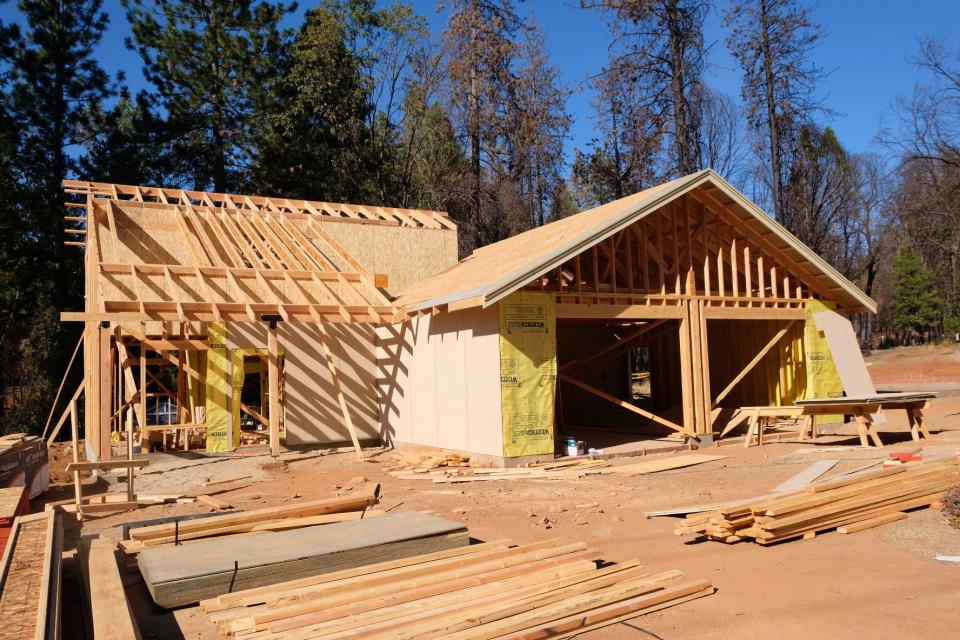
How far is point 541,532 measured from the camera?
27.1ft

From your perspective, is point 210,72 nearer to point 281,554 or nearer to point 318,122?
point 318,122

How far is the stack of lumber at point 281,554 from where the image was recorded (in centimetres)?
586

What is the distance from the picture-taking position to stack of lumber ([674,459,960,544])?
23.5ft

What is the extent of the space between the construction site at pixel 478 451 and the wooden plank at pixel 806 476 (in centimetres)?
8

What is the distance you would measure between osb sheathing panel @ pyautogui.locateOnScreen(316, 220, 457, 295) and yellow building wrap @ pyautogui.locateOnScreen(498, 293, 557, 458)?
7.01 metres

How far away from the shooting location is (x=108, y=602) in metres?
5.13

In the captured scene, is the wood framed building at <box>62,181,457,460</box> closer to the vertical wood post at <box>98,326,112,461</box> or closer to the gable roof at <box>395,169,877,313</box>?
the vertical wood post at <box>98,326,112,461</box>

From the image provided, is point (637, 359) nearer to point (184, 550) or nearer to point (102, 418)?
point (102, 418)

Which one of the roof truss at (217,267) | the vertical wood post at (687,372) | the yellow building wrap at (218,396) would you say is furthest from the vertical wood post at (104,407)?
the vertical wood post at (687,372)

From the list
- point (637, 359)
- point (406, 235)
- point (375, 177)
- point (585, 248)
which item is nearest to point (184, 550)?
point (585, 248)

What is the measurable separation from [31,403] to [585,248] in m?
22.4

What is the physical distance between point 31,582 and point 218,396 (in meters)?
11.7

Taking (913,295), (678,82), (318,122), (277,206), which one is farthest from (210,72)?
(913,295)

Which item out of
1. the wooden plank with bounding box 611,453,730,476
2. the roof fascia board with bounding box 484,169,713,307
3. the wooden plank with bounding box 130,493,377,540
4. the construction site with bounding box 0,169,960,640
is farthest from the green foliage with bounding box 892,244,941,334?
the wooden plank with bounding box 130,493,377,540
